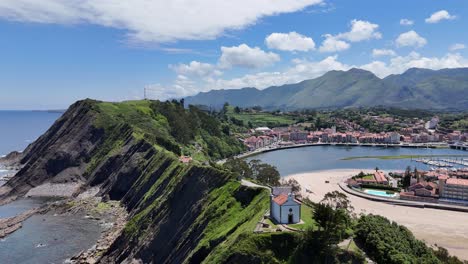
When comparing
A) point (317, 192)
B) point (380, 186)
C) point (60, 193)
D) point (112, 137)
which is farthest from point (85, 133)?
point (380, 186)

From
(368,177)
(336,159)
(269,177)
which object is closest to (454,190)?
(368,177)

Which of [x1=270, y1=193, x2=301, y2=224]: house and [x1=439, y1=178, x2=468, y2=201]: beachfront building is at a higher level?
[x1=270, y1=193, x2=301, y2=224]: house

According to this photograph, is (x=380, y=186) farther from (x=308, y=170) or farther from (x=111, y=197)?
(x=111, y=197)

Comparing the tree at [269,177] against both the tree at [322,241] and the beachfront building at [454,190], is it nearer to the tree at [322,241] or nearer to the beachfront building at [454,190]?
the beachfront building at [454,190]

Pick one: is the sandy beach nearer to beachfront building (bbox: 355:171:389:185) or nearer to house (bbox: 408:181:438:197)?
beachfront building (bbox: 355:171:389:185)

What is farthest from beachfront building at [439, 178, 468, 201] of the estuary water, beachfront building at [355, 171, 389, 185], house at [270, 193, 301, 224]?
house at [270, 193, 301, 224]

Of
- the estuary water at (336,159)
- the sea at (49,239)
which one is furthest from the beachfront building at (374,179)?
the sea at (49,239)

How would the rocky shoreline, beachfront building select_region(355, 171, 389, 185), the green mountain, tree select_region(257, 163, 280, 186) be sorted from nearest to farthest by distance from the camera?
the green mountain, the rocky shoreline, tree select_region(257, 163, 280, 186), beachfront building select_region(355, 171, 389, 185)

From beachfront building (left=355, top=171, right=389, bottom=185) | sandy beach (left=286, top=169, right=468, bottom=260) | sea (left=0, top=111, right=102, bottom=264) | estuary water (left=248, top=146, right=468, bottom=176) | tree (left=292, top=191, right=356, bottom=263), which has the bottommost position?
estuary water (left=248, top=146, right=468, bottom=176)
